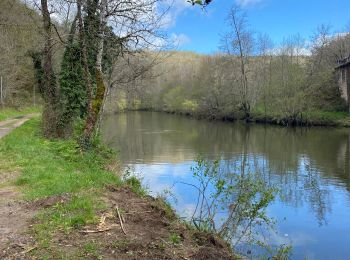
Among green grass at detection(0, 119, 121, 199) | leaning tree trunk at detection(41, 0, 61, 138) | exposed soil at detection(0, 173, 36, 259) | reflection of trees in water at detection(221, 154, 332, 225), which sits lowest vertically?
reflection of trees in water at detection(221, 154, 332, 225)

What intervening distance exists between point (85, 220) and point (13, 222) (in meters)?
1.17

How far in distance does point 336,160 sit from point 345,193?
336 inches

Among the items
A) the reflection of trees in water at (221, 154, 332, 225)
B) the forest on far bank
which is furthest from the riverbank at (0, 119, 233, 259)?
the forest on far bank

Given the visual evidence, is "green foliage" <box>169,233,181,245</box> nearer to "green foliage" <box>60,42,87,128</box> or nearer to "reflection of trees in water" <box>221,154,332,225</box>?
"reflection of trees in water" <box>221,154,332,225</box>

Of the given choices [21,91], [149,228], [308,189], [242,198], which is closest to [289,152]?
[308,189]

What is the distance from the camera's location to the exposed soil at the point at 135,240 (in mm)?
5713

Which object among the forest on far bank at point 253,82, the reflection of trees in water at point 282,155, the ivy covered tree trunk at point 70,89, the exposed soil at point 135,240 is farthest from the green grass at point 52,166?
the forest on far bank at point 253,82

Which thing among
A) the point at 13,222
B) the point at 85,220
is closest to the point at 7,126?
the point at 13,222

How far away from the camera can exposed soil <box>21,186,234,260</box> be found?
5.71 m

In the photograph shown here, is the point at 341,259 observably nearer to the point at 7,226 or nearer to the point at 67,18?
the point at 7,226

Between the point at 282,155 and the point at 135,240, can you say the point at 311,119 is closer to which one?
Answer: the point at 282,155

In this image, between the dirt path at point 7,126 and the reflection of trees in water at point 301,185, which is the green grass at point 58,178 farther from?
the reflection of trees in water at point 301,185

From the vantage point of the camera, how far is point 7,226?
6.59 meters

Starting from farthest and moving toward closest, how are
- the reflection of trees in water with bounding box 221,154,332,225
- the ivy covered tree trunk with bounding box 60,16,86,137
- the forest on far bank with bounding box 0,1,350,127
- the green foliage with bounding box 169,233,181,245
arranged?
the forest on far bank with bounding box 0,1,350,127 → the ivy covered tree trunk with bounding box 60,16,86,137 → the reflection of trees in water with bounding box 221,154,332,225 → the green foliage with bounding box 169,233,181,245
